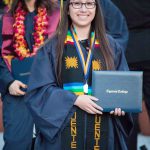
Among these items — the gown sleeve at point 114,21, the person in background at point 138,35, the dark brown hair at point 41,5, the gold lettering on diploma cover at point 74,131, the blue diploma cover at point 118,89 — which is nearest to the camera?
the blue diploma cover at point 118,89

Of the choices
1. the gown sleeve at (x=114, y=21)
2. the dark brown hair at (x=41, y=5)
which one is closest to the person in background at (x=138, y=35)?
the gown sleeve at (x=114, y=21)

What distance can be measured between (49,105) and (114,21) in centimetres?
153

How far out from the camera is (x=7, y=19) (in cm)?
399

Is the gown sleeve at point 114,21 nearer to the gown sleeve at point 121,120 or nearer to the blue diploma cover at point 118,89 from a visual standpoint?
the gown sleeve at point 121,120

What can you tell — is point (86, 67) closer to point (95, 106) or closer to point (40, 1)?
point (95, 106)

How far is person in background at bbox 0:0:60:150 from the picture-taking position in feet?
12.8

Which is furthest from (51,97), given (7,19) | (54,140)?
(7,19)

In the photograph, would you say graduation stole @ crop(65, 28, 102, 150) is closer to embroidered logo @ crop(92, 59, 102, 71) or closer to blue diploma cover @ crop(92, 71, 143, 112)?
embroidered logo @ crop(92, 59, 102, 71)

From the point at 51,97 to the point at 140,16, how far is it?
71.1 inches

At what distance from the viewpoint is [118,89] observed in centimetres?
297

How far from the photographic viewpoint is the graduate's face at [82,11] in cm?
316

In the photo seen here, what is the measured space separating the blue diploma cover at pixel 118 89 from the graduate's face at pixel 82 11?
Answer: 0.41 metres

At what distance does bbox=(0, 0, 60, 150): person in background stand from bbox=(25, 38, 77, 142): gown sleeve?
0.76m

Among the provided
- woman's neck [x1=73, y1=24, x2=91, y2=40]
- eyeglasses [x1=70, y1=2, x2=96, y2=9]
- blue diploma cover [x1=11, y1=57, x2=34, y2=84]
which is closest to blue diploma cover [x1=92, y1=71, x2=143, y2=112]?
woman's neck [x1=73, y1=24, x2=91, y2=40]
